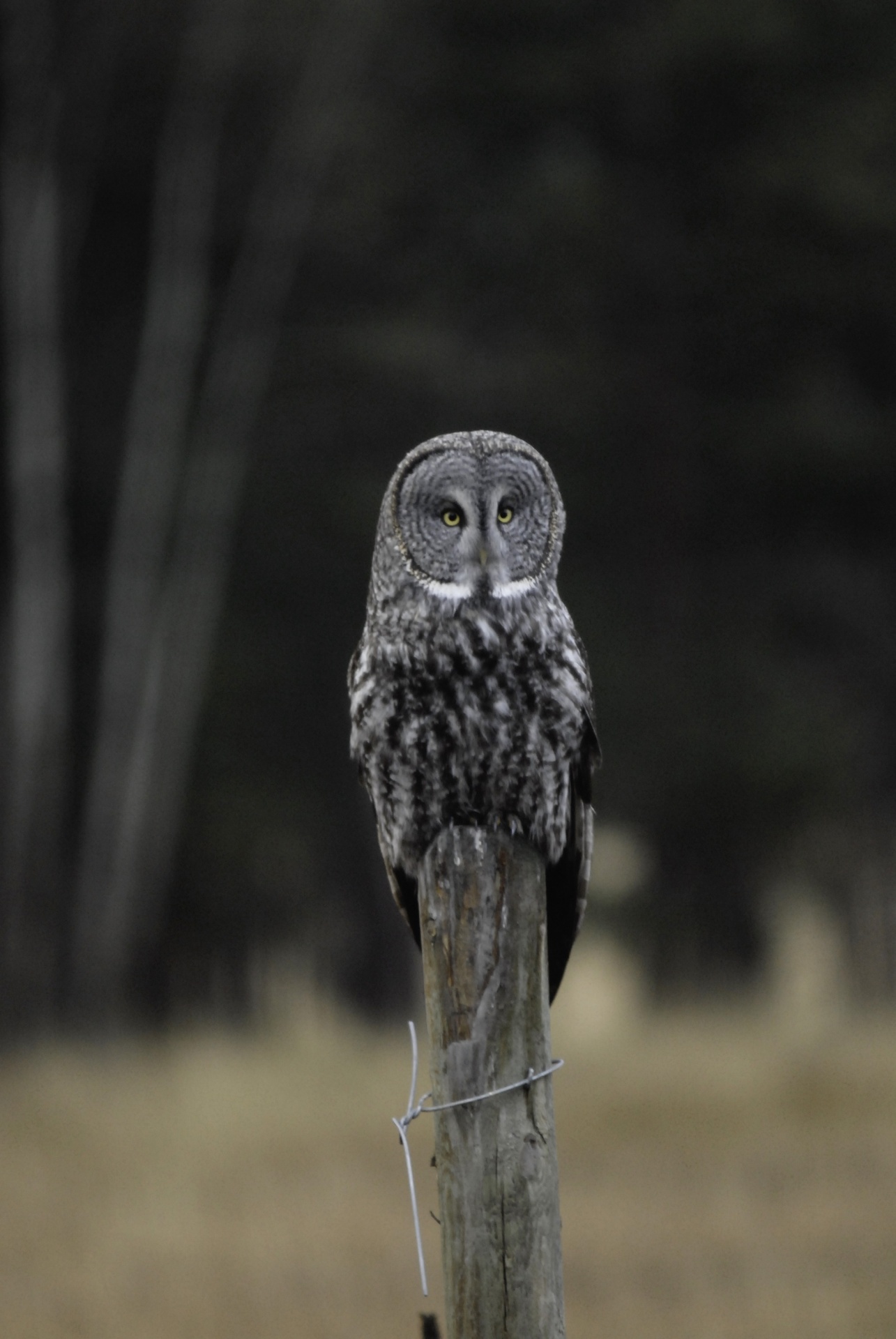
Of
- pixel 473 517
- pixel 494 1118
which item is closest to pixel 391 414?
pixel 473 517

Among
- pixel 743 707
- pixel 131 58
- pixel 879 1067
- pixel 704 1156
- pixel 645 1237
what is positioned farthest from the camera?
pixel 743 707

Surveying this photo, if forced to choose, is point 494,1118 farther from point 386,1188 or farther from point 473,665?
point 386,1188

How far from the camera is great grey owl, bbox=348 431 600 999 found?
2.59 m

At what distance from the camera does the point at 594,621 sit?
10.7m

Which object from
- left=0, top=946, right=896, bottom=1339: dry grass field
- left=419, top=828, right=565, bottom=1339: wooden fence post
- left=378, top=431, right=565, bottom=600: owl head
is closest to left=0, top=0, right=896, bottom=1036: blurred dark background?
left=0, top=946, right=896, bottom=1339: dry grass field

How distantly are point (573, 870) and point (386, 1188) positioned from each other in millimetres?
4187

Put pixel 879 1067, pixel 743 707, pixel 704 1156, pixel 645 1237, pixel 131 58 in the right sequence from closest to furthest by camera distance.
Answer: pixel 645 1237, pixel 704 1156, pixel 879 1067, pixel 131 58, pixel 743 707

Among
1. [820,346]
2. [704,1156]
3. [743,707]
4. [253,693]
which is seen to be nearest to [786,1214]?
[704,1156]

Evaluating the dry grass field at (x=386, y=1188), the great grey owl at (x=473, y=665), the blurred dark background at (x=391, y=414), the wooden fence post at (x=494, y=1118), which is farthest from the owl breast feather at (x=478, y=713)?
the blurred dark background at (x=391, y=414)

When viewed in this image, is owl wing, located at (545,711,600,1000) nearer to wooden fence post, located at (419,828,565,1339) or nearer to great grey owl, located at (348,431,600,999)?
great grey owl, located at (348,431,600,999)

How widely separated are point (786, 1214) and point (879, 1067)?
230cm

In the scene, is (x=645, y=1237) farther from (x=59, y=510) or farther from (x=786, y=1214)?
(x=59, y=510)

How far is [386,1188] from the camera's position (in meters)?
6.54

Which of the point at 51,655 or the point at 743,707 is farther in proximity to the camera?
the point at 743,707
